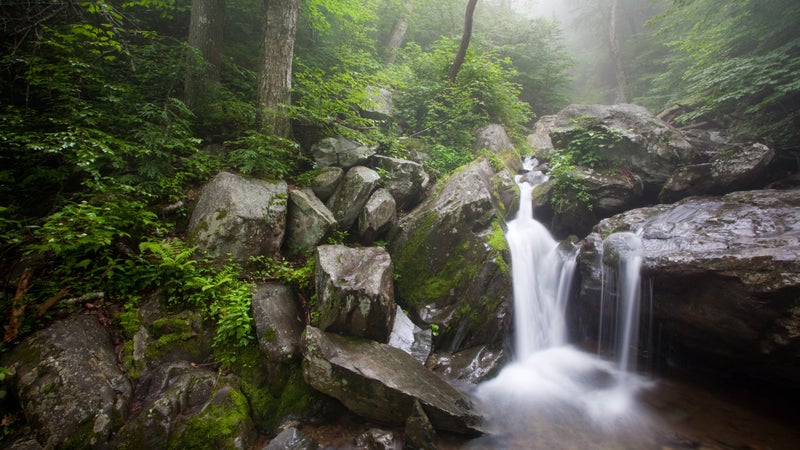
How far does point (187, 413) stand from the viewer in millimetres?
3406

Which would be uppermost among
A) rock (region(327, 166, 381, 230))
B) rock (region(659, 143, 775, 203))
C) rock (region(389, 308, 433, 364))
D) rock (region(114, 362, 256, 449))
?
rock (region(659, 143, 775, 203))

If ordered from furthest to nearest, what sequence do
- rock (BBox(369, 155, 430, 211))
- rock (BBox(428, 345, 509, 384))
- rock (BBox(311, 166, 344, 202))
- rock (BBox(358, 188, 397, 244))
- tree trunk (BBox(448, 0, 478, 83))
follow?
tree trunk (BBox(448, 0, 478, 83))
rock (BBox(369, 155, 430, 211))
rock (BBox(311, 166, 344, 202))
rock (BBox(358, 188, 397, 244))
rock (BBox(428, 345, 509, 384))

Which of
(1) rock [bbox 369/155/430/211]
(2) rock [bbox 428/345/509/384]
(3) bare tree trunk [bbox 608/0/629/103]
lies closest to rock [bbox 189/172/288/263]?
(1) rock [bbox 369/155/430/211]

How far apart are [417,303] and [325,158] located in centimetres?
362

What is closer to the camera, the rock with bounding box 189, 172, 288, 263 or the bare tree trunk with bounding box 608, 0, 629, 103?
the rock with bounding box 189, 172, 288, 263

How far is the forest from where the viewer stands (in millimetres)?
3768

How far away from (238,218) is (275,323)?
1.75 meters

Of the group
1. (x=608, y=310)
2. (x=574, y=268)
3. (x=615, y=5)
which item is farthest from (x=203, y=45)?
(x=615, y=5)

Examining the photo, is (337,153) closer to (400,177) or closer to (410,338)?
(400,177)

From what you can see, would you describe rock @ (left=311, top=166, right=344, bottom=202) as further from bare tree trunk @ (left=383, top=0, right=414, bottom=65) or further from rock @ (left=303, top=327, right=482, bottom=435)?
bare tree trunk @ (left=383, top=0, right=414, bottom=65)

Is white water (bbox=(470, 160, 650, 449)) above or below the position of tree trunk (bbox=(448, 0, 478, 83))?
below

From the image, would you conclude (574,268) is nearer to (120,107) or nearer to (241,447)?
(241,447)

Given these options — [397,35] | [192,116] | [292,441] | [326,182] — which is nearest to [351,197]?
[326,182]

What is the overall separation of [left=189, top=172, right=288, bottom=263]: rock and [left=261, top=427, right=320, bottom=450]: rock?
2493 mm
